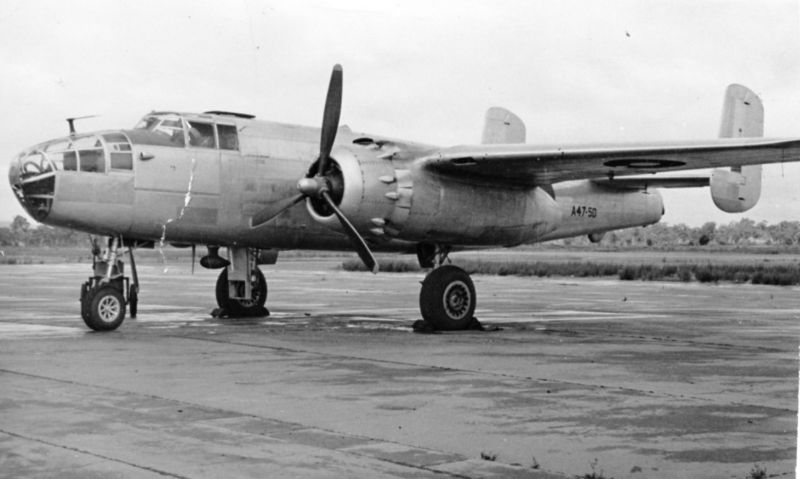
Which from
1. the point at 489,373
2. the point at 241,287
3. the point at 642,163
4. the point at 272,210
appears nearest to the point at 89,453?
the point at 489,373

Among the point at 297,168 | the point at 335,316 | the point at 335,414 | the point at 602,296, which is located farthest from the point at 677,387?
the point at 602,296

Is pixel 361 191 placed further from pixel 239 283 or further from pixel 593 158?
pixel 239 283

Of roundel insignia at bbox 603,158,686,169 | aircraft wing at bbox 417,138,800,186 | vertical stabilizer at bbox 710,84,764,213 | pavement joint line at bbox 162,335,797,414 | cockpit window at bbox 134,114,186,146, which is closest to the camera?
pavement joint line at bbox 162,335,797,414

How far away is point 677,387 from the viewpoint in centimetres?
1062

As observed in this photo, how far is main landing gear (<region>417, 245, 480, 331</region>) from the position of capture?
57.8 feet

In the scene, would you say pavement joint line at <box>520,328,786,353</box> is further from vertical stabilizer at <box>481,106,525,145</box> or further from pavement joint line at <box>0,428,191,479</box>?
pavement joint line at <box>0,428,191,479</box>

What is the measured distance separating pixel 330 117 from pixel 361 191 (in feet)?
4.77

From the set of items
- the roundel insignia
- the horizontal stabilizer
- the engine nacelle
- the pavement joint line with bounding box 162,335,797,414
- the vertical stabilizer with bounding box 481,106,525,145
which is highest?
the vertical stabilizer with bounding box 481,106,525,145

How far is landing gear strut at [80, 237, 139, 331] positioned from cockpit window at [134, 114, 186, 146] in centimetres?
196

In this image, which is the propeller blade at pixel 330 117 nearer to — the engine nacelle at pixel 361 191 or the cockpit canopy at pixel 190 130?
the engine nacelle at pixel 361 191

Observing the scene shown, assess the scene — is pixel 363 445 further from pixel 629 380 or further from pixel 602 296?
pixel 602 296

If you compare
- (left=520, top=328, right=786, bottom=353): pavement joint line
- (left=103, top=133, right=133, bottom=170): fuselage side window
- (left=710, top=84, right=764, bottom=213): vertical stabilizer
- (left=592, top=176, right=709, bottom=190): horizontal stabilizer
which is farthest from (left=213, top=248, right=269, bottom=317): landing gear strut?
(left=710, top=84, right=764, bottom=213): vertical stabilizer

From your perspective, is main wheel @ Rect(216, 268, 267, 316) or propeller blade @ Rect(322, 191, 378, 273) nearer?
propeller blade @ Rect(322, 191, 378, 273)

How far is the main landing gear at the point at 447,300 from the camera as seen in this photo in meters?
17.6
